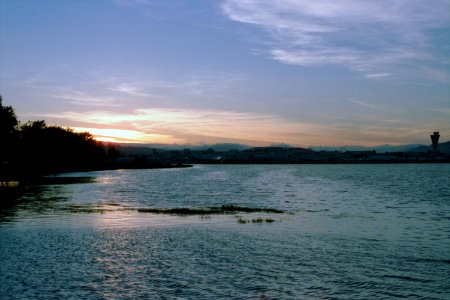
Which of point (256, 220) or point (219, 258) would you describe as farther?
point (256, 220)

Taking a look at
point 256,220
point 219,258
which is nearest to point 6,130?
point 256,220

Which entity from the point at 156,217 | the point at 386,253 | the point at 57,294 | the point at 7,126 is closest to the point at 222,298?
the point at 57,294

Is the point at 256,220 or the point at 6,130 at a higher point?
the point at 6,130

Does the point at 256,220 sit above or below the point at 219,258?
below

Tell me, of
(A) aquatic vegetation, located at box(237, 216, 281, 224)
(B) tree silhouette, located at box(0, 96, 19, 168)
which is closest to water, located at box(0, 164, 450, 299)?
(A) aquatic vegetation, located at box(237, 216, 281, 224)

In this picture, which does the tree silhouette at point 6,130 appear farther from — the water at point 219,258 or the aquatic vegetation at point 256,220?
the aquatic vegetation at point 256,220

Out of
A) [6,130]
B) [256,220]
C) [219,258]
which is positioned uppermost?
[6,130]

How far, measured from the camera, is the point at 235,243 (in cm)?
3659

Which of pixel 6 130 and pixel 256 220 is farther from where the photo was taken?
pixel 6 130

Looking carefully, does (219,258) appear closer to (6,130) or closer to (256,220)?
(256,220)

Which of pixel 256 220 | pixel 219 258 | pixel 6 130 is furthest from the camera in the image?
pixel 6 130

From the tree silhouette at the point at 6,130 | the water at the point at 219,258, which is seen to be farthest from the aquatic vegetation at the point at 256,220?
the tree silhouette at the point at 6,130

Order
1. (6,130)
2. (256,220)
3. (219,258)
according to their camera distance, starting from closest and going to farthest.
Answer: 1. (219,258)
2. (256,220)
3. (6,130)

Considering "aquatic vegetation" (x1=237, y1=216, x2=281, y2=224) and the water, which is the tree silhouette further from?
"aquatic vegetation" (x1=237, y1=216, x2=281, y2=224)
